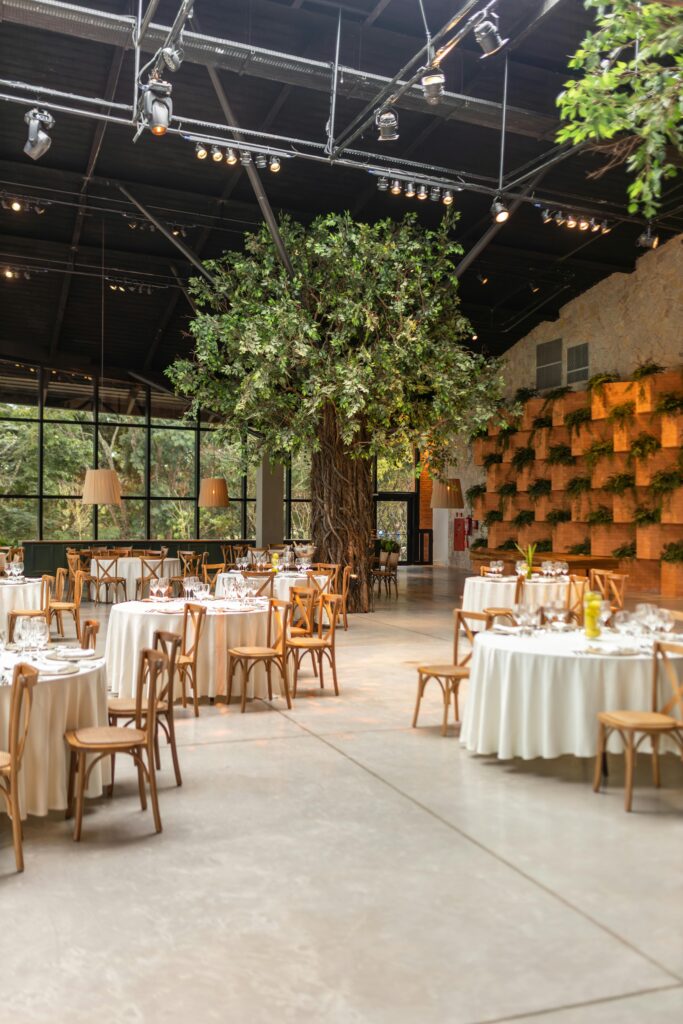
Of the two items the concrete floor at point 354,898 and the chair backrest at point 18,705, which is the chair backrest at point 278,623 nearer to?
the concrete floor at point 354,898

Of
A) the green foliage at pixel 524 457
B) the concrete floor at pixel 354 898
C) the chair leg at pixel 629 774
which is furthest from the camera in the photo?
the green foliage at pixel 524 457

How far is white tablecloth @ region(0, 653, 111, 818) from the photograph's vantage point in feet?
13.6

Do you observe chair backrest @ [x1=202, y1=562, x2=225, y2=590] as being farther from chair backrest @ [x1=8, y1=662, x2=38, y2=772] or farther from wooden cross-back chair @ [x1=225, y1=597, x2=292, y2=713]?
chair backrest @ [x1=8, y1=662, x2=38, y2=772]

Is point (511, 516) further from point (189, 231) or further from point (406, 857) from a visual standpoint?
point (406, 857)

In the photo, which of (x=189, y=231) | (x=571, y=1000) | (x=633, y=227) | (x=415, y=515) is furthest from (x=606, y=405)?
(x=571, y=1000)

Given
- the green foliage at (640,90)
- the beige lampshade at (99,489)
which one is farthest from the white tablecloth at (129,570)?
the green foliage at (640,90)

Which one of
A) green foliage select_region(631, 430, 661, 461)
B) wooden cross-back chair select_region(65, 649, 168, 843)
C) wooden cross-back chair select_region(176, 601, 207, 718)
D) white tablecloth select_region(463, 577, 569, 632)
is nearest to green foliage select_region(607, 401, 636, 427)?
green foliage select_region(631, 430, 661, 461)

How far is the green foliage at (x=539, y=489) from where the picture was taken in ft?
61.8

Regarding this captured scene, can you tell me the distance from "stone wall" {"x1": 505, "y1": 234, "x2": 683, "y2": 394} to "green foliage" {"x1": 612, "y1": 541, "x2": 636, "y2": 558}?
331 cm

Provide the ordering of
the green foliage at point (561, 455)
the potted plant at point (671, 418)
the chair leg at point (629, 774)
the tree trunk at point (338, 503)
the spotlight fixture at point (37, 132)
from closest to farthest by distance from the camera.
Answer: the chair leg at point (629, 774) → the spotlight fixture at point (37, 132) → the tree trunk at point (338, 503) → the potted plant at point (671, 418) → the green foliage at point (561, 455)

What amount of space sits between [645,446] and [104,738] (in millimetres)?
13258

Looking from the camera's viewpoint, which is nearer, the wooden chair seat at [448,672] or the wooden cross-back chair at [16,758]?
the wooden cross-back chair at [16,758]

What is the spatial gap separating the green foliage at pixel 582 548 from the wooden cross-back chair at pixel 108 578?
8.72 meters

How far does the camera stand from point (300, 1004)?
2686 millimetres
